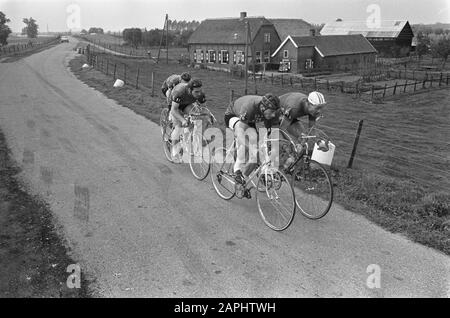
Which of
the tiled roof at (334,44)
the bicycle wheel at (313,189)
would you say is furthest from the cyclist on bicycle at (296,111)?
the tiled roof at (334,44)

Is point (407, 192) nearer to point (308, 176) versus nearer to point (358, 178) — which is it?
point (358, 178)

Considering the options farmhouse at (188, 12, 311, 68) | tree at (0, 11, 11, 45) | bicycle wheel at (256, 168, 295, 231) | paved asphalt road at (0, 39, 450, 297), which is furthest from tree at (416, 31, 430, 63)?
bicycle wheel at (256, 168, 295, 231)

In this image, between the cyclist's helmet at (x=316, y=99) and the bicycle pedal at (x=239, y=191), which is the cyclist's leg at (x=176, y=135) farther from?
the cyclist's helmet at (x=316, y=99)

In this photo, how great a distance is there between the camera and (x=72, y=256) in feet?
17.7

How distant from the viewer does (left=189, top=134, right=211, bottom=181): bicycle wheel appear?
8.31 m

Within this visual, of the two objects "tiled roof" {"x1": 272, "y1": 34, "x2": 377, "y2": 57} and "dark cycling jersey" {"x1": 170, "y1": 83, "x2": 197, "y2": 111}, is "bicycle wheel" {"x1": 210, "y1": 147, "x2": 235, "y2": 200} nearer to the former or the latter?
"dark cycling jersey" {"x1": 170, "y1": 83, "x2": 197, "y2": 111}

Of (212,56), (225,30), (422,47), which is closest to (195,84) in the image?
(225,30)

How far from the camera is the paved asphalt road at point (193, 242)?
4801 mm

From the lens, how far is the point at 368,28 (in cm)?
7744

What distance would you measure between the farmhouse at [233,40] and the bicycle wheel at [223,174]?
49.8m

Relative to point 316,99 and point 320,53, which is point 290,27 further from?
point 316,99

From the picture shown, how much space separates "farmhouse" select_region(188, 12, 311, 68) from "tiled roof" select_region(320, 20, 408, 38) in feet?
61.7
